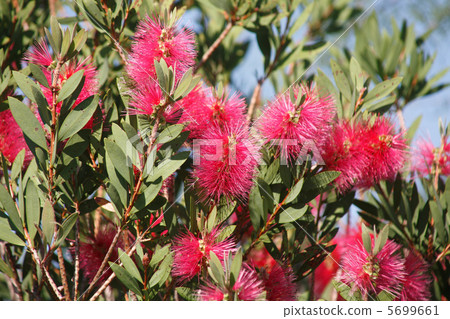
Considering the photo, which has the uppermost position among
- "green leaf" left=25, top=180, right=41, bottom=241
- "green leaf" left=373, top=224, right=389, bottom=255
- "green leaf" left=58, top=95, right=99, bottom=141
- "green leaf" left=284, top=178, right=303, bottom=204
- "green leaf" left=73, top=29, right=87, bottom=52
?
"green leaf" left=73, top=29, right=87, bottom=52

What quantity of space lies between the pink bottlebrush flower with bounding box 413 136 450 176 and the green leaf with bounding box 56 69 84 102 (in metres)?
0.99

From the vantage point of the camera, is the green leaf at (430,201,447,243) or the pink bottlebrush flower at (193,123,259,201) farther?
the green leaf at (430,201,447,243)

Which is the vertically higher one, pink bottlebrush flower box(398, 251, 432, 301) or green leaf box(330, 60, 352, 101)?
green leaf box(330, 60, 352, 101)

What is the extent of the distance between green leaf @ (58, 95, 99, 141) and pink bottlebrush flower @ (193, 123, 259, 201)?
0.23 meters

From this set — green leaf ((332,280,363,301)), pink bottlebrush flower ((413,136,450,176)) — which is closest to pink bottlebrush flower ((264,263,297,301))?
green leaf ((332,280,363,301))

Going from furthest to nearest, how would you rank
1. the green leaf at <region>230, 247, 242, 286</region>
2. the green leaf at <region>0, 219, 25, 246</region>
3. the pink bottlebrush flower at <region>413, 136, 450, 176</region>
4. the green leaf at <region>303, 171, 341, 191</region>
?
the pink bottlebrush flower at <region>413, 136, 450, 176</region> < the green leaf at <region>303, 171, 341, 191</region> < the green leaf at <region>0, 219, 25, 246</region> < the green leaf at <region>230, 247, 242, 286</region>

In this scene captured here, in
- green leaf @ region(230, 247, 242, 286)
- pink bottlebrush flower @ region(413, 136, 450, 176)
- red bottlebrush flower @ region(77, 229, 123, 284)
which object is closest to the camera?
green leaf @ region(230, 247, 242, 286)

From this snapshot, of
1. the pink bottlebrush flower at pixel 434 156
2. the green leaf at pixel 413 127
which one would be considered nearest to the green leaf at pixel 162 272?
the pink bottlebrush flower at pixel 434 156

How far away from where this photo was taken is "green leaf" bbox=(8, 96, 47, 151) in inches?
37.6

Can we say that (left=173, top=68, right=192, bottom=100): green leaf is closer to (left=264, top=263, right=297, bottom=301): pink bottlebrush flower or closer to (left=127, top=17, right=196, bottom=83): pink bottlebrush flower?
(left=127, top=17, right=196, bottom=83): pink bottlebrush flower

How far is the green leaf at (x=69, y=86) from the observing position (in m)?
0.95

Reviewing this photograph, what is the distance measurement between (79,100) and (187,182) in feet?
0.95

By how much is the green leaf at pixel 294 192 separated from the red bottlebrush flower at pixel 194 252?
0.15 meters

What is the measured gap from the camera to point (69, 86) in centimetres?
95
